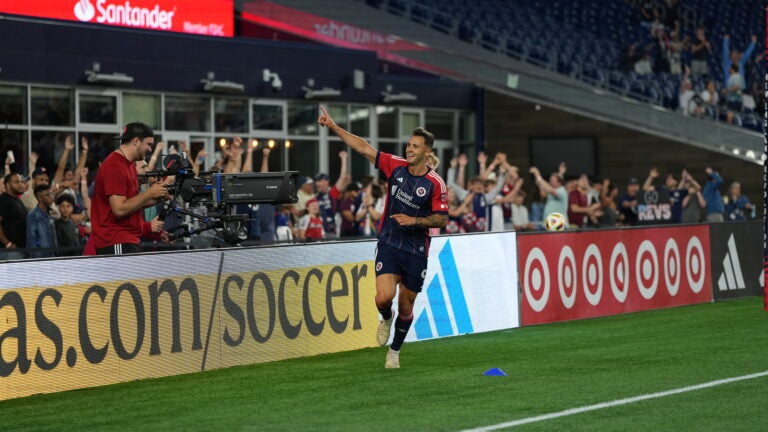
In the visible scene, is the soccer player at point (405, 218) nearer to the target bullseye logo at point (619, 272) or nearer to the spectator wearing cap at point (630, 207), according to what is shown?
the target bullseye logo at point (619, 272)

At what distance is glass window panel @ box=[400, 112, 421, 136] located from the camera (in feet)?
105

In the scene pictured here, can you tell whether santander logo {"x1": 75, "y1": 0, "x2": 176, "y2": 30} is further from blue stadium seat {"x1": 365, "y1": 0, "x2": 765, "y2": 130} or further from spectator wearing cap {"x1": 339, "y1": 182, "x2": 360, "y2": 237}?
blue stadium seat {"x1": 365, "y1": 0, "x2": 765, "y2": 130}

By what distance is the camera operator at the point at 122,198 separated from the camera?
38.2ft

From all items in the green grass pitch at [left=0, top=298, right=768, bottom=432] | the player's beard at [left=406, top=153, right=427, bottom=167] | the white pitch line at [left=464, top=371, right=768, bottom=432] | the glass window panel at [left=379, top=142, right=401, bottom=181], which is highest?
the glass window panel at [left=379, top=142, right=401, bottom=181]

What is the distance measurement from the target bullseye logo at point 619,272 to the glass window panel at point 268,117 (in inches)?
459

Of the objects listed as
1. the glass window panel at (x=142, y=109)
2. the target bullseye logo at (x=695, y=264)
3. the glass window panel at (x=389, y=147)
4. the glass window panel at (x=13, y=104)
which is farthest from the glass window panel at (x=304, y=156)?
the target bullseye logo at (x=695, y=264)

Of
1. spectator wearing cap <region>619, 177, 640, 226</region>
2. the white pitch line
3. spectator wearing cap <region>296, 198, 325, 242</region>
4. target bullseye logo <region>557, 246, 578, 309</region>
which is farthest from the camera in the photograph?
spectator wearing cap <region>619, 177, 640, 226</region>

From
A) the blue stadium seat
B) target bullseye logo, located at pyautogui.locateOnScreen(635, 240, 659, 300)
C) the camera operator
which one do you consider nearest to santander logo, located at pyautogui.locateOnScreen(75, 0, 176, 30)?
the blue stadium seat

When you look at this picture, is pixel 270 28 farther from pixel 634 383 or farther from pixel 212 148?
pixel 634 383

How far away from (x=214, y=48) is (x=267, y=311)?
1481 cm

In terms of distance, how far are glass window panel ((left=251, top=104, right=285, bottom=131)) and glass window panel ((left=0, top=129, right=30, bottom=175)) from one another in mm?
5966

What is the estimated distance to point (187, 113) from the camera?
2697cm

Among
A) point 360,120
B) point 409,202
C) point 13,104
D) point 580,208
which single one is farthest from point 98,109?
point 409,202

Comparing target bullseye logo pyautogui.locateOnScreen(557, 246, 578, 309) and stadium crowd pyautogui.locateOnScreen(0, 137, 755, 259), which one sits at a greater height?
stadium crowd pyautogui.locateOnScreen(0, 137, 755, 259)
